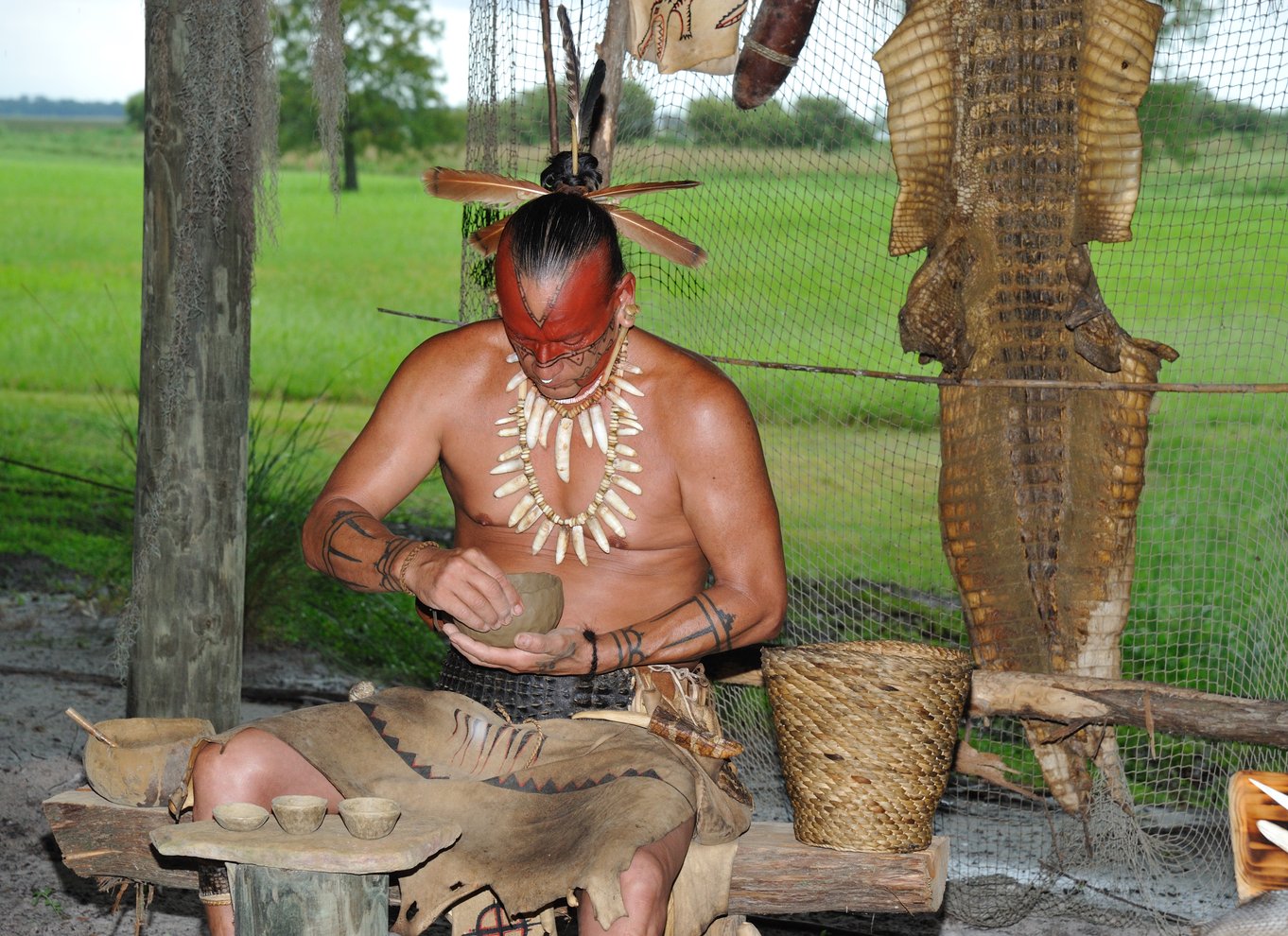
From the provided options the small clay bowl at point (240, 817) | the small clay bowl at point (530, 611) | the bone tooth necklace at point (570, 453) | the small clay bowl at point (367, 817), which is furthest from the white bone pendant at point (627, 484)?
the small clay bowl at point (240, 817)

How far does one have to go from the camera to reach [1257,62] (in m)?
3.84

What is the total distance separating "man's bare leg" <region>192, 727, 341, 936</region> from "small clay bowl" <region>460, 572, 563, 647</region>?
0.42 meters

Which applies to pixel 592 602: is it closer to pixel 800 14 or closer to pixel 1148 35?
pixel 800 14

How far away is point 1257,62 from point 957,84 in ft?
2.74

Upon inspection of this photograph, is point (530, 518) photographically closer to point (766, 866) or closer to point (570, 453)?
point (570, 453)

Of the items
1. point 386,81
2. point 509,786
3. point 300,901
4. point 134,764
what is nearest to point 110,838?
point 134,764

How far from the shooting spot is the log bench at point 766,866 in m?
2.77

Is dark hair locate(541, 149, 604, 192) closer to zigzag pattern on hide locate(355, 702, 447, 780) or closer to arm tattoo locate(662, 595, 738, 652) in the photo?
arm tattoo locate(662, 595, 738, 652)

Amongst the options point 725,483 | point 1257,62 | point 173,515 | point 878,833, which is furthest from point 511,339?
point 1257,62

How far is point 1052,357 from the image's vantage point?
3777 millimetres

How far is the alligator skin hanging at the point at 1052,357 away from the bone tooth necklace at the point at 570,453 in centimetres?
126

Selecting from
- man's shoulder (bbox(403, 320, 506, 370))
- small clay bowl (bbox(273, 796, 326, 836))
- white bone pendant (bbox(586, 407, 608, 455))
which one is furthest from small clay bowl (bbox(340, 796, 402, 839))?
man's shoulder (bbox(403, 320, 506, 370))

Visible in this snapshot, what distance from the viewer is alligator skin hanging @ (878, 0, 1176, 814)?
12.3 feet

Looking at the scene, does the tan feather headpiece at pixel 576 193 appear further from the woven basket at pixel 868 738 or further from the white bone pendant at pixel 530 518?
the woven basket at pixel 868 738
